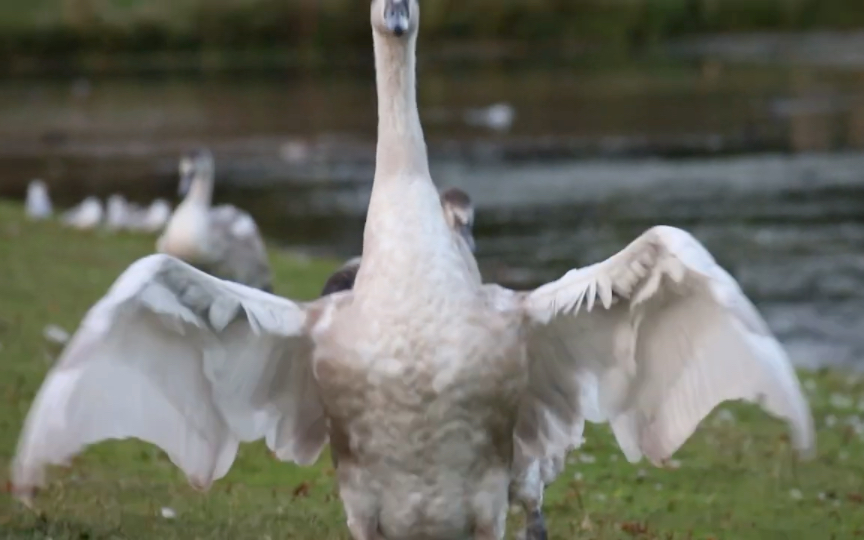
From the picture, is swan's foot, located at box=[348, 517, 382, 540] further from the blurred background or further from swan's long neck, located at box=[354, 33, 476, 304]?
the blurred background

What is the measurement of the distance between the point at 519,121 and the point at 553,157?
773cm

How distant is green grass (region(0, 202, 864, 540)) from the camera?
27.2 feet

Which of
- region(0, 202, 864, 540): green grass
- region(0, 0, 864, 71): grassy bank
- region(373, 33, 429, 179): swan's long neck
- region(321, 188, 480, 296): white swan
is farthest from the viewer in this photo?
region(0, 0, 864, 71): grassy bank

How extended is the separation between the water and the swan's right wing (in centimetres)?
1084

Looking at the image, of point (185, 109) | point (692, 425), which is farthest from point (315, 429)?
point (185, 109)

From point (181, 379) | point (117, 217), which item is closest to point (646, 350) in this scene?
point (181, 379)

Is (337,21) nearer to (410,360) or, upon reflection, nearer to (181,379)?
(181,379)

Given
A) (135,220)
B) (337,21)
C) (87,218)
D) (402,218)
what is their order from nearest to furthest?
1. (402,218)
2. (87,218)
3. (135,220)
4. (337,21)

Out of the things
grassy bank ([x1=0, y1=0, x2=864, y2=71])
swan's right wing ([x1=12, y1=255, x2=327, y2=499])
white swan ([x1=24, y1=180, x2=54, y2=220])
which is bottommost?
grassy bank ([x1=0, y1=0, x2=864, y2=71])

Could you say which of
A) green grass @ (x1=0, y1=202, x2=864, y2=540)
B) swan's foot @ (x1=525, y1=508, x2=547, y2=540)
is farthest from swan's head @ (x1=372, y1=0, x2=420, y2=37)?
green grass @ (x1=0, y1=202, x2=864, y2=540)

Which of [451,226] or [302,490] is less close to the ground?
[451,226]

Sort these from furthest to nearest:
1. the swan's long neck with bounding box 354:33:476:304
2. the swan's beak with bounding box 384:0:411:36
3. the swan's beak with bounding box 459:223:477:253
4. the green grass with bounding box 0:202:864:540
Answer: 1. the swan's beak with bounding box 459:223:477:253
2. the green grass with bounding box 0:202:864:540
3. the swan's beak with bounding box 384:0:411:36
4. the swan's long neck with bounding box 354:33:476:304

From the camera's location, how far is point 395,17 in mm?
6551

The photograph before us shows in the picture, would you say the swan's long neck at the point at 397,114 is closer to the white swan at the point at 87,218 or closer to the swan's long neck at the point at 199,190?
the swan's long neck at the point at 199,190
